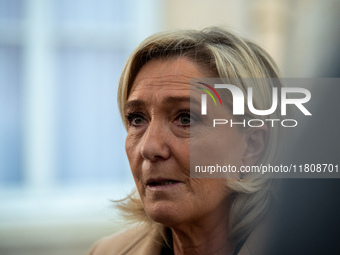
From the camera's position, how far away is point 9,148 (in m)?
4.91

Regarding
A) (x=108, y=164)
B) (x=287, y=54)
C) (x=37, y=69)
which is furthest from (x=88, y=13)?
(x=287, y=54)

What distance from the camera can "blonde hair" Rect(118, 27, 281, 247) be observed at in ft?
4.99

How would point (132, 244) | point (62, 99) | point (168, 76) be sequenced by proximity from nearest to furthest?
1. point (168, 76)
2. point (132, 244)
3. point (62, 99)

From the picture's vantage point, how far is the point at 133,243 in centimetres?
191

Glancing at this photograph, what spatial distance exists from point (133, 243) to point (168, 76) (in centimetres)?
73

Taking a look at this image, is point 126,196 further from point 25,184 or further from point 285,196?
point 25,184

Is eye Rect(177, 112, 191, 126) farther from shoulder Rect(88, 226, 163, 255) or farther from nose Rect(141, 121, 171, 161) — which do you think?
shoulder Rect(88, 226, 163, 255)

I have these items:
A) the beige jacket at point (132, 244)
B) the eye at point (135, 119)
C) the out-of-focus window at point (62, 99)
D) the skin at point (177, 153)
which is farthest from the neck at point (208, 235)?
the out-of-focus window at point (62, 99)

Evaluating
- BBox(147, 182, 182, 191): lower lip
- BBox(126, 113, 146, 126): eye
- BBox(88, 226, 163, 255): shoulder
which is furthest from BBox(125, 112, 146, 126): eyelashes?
BBox(88, 226, 163, 255): shoulder

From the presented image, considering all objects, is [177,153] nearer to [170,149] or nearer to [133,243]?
[170,149]

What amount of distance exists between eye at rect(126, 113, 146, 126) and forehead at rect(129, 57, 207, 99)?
0.07 m

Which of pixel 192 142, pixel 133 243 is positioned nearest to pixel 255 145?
pixel 192 142

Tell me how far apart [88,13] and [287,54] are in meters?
2.24

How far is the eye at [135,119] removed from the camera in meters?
1.62
